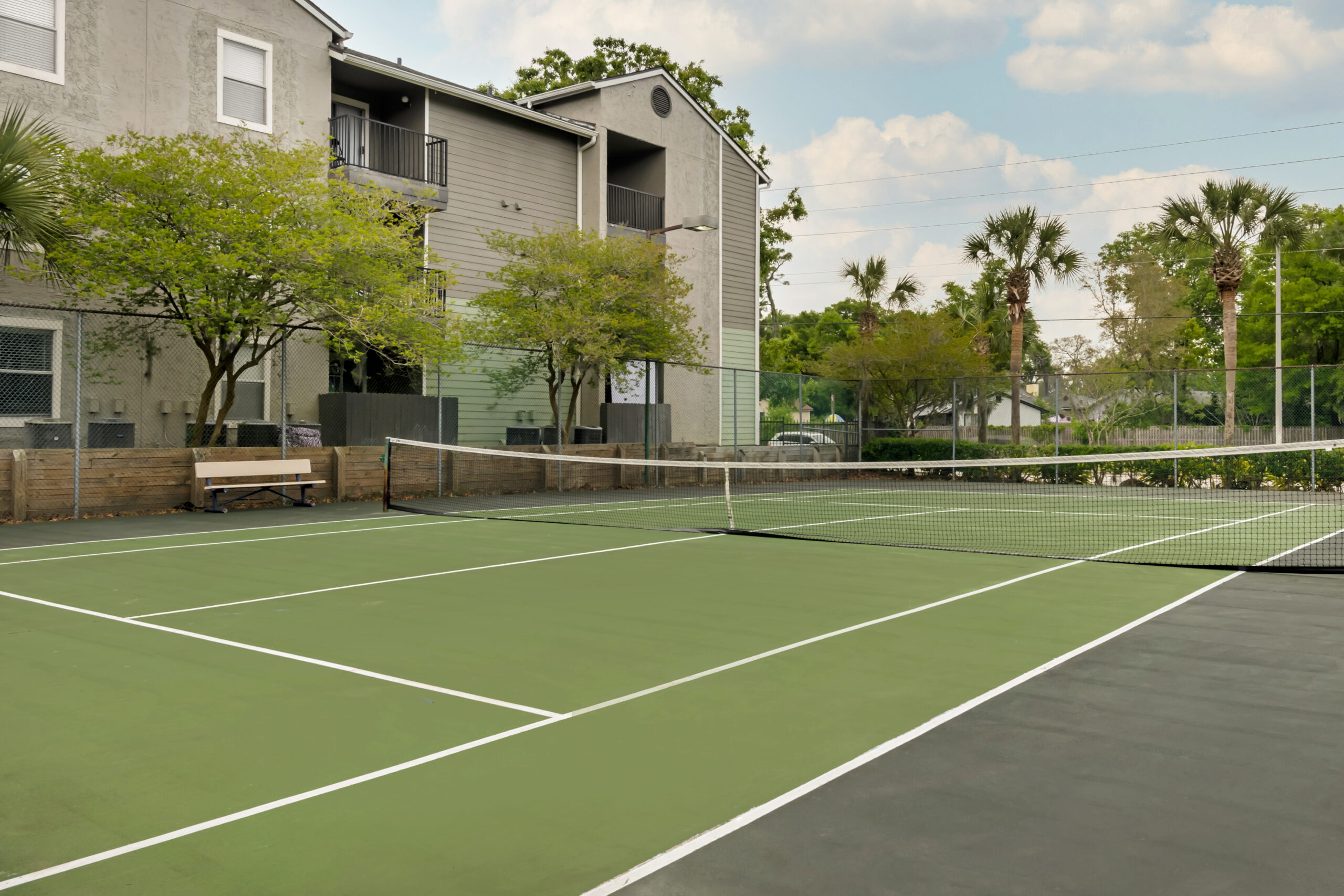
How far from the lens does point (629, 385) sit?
2627 cm

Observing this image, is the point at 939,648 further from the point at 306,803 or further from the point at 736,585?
the point at 306,803

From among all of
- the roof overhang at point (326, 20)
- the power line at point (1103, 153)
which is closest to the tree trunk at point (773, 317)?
the power line at point (1103, 153)

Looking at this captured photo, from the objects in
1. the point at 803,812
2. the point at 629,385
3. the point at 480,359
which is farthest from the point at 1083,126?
the point at 803,812

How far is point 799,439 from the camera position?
3180 centimetres

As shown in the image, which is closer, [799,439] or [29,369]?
[29,369]

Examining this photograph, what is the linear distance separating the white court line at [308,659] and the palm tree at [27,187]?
295 inches

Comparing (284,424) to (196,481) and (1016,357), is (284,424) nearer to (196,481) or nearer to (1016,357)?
(196,481)

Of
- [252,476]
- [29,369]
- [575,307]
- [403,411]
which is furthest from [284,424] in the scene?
[575,307]

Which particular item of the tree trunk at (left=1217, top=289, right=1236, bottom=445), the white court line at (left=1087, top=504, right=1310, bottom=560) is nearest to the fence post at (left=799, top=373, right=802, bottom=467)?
the tree trunk at (left=1217, top=289, right=1236, bottom=445)

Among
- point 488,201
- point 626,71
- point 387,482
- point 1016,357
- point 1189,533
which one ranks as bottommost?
point 1189,533

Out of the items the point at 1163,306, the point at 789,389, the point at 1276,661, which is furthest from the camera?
the point at 1163,306

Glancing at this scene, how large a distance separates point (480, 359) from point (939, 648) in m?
16.8

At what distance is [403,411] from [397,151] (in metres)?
7.56

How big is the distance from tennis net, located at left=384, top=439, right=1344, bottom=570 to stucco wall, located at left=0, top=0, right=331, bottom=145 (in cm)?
755
